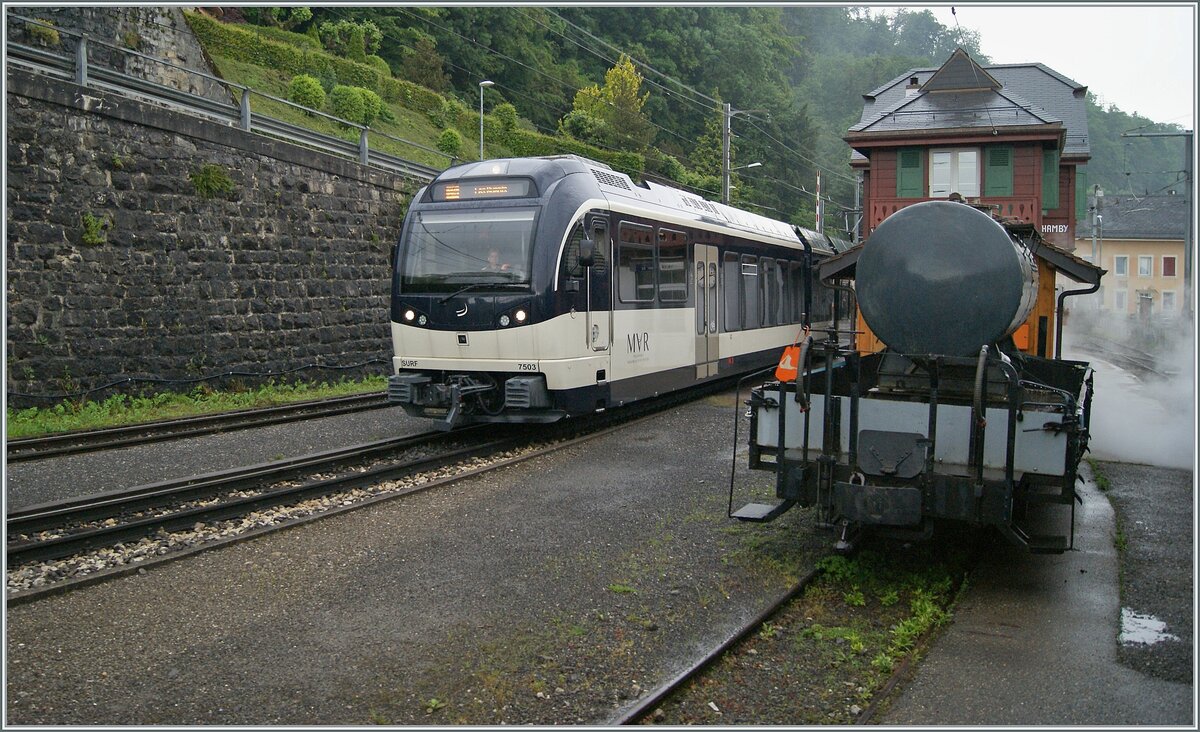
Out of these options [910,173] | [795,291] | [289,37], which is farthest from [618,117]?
[795,291]

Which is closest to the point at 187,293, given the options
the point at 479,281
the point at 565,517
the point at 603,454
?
the point at 479,281

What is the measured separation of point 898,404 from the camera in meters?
6.35

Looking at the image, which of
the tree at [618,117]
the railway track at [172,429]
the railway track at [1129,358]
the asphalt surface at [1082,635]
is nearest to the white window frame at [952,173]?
the railway track at [1129,358]

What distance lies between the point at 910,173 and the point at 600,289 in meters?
17.8

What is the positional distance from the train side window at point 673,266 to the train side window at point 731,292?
1.75 metres

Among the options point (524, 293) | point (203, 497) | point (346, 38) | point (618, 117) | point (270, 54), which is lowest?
point (203, 497)

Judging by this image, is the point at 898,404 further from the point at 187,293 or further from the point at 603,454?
the point at 187,293

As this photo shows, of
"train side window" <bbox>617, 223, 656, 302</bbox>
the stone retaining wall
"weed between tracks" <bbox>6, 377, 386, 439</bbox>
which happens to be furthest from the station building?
"weed between tracks" <bbox>6, 377, 386, 439</bbox>

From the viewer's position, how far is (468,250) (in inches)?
437

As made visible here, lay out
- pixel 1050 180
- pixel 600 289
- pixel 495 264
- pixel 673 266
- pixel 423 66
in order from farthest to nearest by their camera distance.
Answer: pixel 423 66
pixel 1050 180
pixel 673 266
pixel 600 289
pixel 495 264

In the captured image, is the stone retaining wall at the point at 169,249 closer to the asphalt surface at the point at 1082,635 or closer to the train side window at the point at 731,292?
the train side window at the point at 731,292

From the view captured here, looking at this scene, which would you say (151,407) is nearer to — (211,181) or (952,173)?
(211,181)

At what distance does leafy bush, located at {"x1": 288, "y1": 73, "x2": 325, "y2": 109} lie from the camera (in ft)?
102

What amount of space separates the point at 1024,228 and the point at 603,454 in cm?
507
